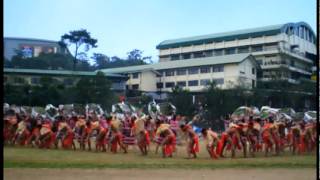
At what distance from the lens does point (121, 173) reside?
7.79 meters

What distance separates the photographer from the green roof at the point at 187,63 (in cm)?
900

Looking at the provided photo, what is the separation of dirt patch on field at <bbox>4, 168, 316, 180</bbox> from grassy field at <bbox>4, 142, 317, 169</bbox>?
1.22ft

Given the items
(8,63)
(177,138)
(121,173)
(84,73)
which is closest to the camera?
(121,173)

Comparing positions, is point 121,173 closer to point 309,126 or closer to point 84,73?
point 84,73

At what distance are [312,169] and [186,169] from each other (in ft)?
Answer: 6.86

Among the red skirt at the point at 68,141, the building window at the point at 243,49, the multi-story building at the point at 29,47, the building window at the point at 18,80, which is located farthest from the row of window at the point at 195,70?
the red skirt at the point at 68,141

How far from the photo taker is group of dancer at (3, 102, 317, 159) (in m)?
9.62

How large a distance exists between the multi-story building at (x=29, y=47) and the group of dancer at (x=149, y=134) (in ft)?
4.42

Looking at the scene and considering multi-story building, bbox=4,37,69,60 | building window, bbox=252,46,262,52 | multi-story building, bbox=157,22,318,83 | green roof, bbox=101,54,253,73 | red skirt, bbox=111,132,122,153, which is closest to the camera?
multi-story building, bbox=4,37,69,60

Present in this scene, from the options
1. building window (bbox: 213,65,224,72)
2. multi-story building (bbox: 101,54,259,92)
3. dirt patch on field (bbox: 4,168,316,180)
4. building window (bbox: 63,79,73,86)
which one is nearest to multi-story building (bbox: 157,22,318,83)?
multi-story building (bbox: 101,54,259,92)

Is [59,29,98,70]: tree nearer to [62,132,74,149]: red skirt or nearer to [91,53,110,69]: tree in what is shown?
[91,53,110,69]: tree

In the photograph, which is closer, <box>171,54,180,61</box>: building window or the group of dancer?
<box>171,54,180,61</box>: building window

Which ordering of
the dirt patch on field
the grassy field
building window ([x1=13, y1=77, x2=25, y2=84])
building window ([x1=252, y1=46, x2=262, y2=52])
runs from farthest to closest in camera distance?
1. building window ([x1=252, y1=46, x2=262, y2=52])
2. building window ([x1=13, y1=77, x2=25, y2=84])
3. the grassy field
4. the dirt patch on field

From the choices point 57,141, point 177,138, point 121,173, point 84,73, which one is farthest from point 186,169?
point 57,141
